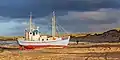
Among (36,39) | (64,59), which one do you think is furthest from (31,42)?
(64,59)

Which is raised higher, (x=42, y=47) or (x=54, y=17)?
(x=54, y=17)

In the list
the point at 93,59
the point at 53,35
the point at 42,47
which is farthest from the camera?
the point at 53,35

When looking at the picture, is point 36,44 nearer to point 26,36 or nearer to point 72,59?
point 26,36

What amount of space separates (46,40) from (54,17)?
34.8 ft

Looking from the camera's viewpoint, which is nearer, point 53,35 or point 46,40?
point 46,40

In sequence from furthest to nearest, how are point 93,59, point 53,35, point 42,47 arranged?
point 53,35 < point 42,47 < point 93,59

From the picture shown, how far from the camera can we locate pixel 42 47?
85562mm

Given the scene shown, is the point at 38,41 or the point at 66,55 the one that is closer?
the point at 66,55

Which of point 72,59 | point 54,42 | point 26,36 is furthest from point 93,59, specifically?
point 26,36

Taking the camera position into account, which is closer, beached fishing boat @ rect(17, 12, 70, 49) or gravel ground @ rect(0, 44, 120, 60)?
gravel ground @ rect(0, 44, 120, 60)

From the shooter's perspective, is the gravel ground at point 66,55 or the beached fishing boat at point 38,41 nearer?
the gravel ground at point 66,55

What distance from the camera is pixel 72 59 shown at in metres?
41.1

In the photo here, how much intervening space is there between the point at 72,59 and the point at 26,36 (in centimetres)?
4984

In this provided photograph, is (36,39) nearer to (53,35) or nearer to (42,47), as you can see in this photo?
(42,47)
